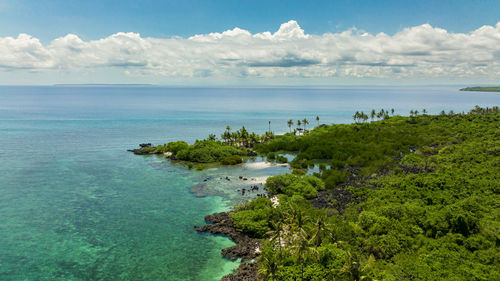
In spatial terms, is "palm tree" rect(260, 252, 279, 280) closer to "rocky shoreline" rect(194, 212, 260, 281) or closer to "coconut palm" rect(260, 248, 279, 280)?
"coconut palm" rect(260, 248, 279, 280)

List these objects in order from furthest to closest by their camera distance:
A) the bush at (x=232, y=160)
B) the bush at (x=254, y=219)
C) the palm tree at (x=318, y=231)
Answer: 1. the bush at (x=232, y=160)
2. the bush at (x=254, y=219)
3. the palm tree at (x=318, y=231)

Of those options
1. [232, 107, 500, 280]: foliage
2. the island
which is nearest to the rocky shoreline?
the island

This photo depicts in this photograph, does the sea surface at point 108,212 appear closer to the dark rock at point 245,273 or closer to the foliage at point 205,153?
the dark rock at point 245,273

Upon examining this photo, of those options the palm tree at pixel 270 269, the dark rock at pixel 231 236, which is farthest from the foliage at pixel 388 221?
the dark rock at pixel 231 236

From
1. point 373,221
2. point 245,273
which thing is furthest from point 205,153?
point 373,221

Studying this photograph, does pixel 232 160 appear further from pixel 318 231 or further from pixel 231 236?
pixel 318 231

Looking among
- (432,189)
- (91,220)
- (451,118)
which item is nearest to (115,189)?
(91,220)

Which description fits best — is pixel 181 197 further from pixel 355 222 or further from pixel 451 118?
pixel 451 118
